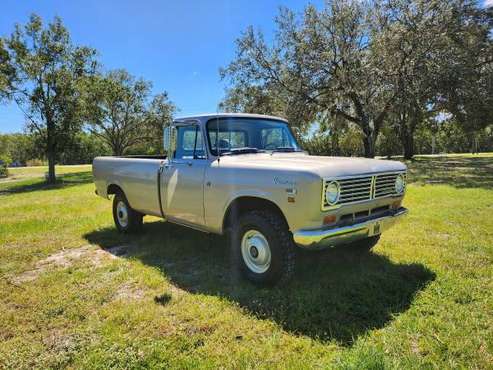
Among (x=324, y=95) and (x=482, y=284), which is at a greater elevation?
(x=324, y=95)

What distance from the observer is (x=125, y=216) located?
261 inches

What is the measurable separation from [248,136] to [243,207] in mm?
1200

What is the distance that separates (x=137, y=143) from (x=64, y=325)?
33.8m

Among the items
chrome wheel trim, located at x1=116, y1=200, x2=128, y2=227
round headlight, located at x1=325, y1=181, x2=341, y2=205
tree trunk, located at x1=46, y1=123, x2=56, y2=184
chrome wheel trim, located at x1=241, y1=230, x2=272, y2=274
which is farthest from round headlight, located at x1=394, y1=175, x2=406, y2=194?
tree trunk, located at x1=46, y1=123, x2=56, y2=184

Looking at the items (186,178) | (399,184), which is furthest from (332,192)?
(186,178)

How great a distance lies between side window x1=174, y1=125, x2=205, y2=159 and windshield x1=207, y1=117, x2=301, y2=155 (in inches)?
7.9

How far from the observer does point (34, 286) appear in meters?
4.40

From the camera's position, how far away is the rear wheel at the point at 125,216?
647cm

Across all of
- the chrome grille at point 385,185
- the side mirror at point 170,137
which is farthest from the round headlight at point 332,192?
the side mirror at point 170,137

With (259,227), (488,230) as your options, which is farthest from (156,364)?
(488,230)

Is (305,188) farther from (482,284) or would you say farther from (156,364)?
(482,284)

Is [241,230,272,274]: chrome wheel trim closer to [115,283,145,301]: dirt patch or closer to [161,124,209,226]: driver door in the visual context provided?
[161,124,209,226]: driver door

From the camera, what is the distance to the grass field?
9.39 ft

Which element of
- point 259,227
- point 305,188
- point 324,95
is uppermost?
point 324,95
